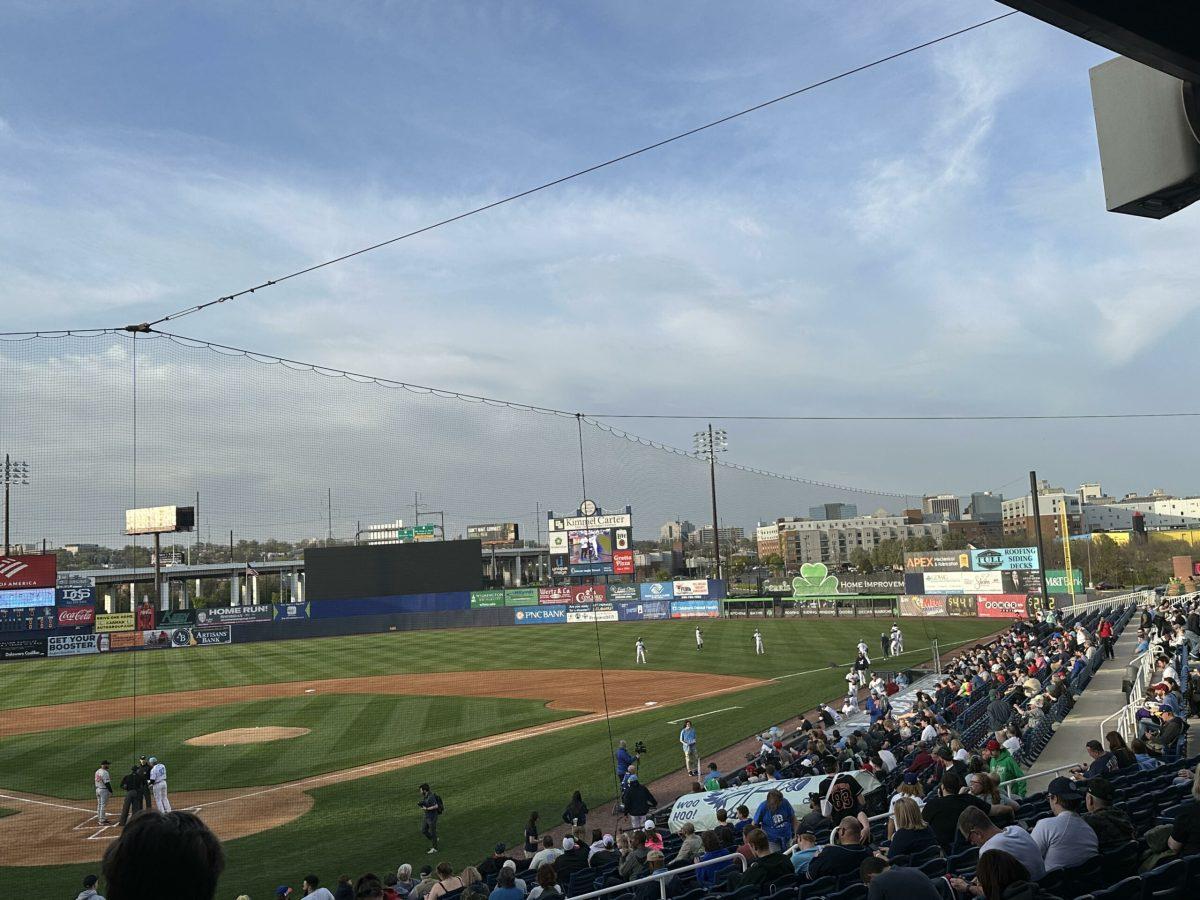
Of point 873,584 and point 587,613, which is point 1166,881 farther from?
point 587,613

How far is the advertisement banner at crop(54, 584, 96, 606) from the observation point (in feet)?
182

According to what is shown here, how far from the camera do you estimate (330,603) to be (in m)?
62.2

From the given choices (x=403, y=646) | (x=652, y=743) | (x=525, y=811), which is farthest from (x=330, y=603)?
(x=525, y=811)

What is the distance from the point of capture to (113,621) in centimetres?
5647

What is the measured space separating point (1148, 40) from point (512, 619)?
64.0 metres

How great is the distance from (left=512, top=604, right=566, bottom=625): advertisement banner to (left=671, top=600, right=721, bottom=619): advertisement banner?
27.2 ft

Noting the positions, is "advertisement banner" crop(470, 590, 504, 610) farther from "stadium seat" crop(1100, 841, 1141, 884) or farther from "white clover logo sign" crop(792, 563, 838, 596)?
"stadium seat" crop(1100, 841, 1141, 884)

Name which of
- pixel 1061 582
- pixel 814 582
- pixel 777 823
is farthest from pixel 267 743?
pixel 1061 582

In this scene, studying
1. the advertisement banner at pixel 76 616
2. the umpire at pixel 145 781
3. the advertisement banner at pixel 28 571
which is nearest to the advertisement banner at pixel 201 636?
the advertisement banner at pixel 76 616

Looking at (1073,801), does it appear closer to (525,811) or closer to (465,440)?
(525,811)

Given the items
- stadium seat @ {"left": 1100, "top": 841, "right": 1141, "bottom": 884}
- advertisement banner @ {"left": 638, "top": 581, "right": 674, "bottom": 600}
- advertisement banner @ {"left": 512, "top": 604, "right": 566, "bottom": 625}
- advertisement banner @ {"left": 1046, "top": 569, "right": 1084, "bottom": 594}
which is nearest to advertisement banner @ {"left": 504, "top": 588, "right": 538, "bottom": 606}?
advertisement banner @ {"left": 512, "top": 604, "right": 566, "bottom": 625}

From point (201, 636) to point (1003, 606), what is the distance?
49204mm

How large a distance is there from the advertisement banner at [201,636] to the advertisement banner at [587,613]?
2312cm

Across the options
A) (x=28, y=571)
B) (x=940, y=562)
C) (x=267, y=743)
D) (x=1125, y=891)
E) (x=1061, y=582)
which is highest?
(x=28, y=571)
